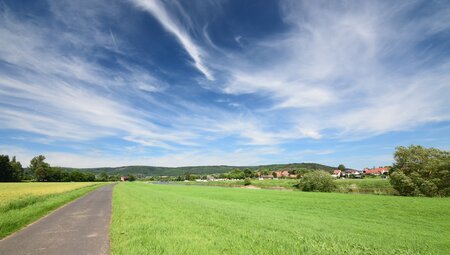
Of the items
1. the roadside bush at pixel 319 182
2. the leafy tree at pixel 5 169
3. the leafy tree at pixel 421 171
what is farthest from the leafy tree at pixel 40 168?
the leafy tree at pixel 421 171

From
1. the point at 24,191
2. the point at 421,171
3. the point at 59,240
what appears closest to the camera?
the point at 59,240

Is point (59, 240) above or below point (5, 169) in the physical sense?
below

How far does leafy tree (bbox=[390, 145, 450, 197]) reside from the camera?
4291 centimetres

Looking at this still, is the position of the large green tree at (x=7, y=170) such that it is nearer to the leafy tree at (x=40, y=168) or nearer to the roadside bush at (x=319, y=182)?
the leafy tree at (x=40, y=168)

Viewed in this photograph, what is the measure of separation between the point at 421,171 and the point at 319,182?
72.2 ft

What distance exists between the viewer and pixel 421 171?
149ft

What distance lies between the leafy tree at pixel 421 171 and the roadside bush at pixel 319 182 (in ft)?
50.3

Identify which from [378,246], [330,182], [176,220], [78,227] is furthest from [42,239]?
[330,182]

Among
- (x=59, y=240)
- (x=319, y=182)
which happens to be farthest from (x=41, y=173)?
(x=59, y=240)

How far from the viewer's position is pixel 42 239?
11945 millimetres

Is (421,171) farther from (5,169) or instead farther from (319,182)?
(5,169)

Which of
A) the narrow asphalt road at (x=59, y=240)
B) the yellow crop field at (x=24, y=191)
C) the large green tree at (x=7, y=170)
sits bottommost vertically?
the narrow asphalt road at (x=59, y=240)

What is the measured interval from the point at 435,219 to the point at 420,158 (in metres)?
34.1

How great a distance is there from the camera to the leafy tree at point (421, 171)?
42906 mm
